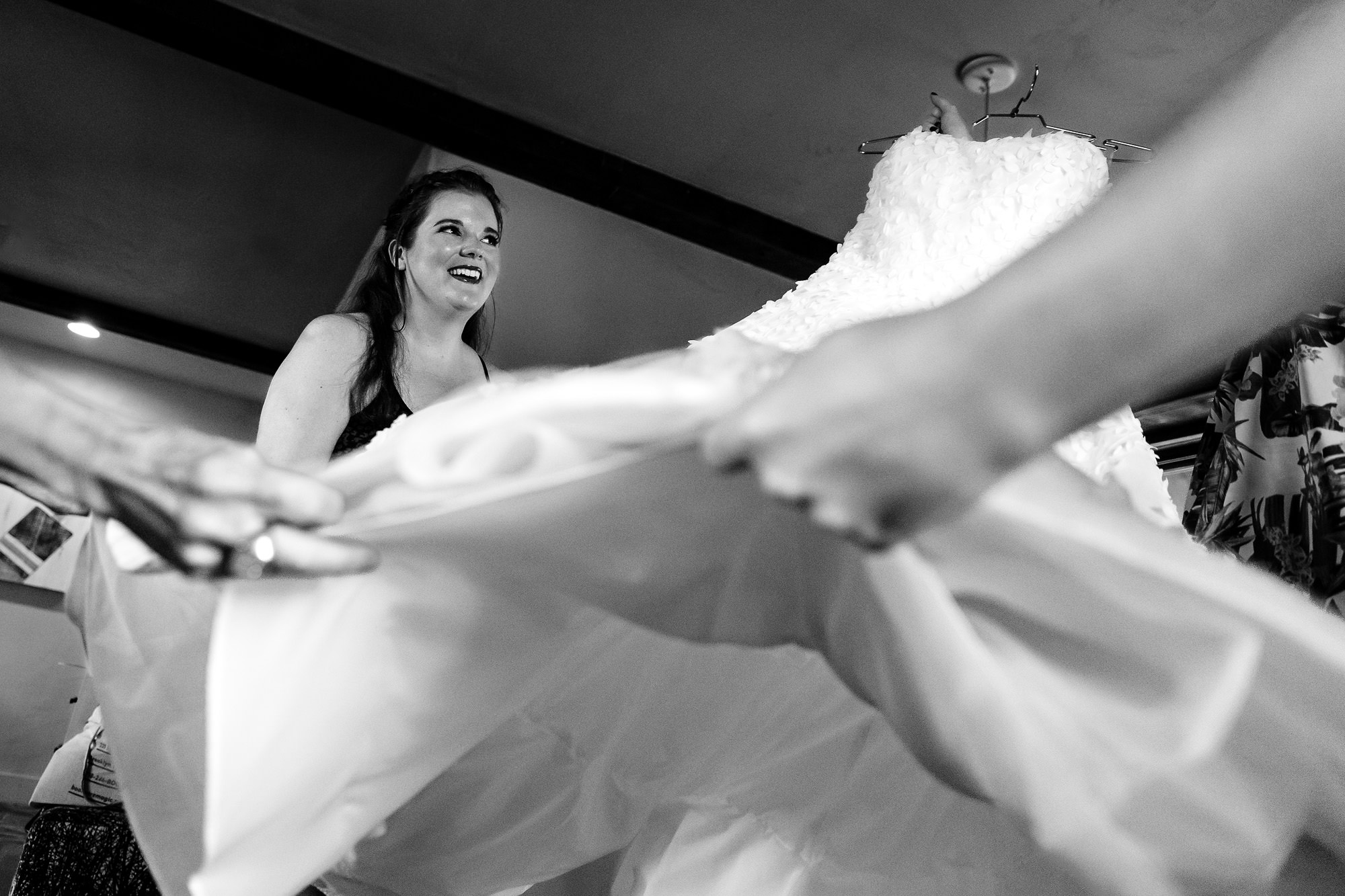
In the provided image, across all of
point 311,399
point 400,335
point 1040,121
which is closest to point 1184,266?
point 311,399

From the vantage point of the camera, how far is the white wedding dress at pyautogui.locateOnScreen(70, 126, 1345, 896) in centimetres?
51

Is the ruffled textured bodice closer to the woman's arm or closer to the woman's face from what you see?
the woman's arm

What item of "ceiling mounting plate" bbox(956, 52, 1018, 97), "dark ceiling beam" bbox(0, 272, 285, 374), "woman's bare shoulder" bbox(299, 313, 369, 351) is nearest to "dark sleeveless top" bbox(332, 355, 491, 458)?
"woman's bare shoulder" bbox(299, 313, 369, 351)

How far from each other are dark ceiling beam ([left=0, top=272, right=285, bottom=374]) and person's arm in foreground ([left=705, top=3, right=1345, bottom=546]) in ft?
19.1

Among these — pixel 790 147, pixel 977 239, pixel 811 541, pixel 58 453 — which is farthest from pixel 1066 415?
pixel 790 147

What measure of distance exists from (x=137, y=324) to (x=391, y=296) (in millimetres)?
3719

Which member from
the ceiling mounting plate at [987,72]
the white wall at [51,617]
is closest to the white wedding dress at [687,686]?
the ceiling mounting plate at [987,72]

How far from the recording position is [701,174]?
12.5ft

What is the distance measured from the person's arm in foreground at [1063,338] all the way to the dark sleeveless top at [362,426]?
5.74 ft

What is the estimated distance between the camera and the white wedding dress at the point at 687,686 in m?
0.51

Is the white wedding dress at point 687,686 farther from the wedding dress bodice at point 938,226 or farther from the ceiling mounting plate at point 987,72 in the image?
the ceiling mounting plate at point 987,72

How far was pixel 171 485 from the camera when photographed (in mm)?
592

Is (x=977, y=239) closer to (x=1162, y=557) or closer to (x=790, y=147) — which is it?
(x=1162, y=557)

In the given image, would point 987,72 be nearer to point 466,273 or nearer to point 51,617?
point 466,273
